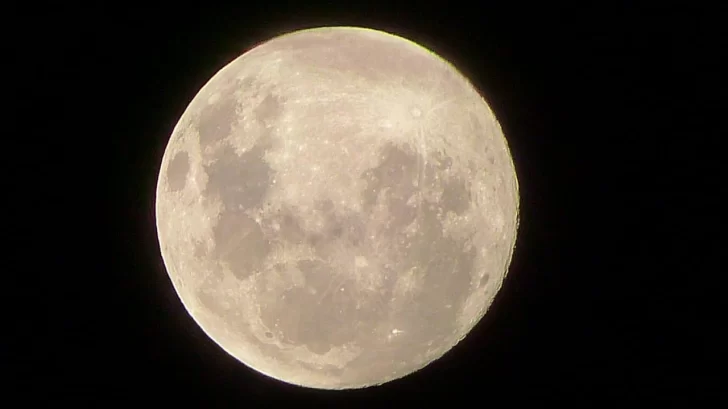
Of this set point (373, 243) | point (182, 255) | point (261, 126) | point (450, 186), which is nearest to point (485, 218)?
point (450, 186)

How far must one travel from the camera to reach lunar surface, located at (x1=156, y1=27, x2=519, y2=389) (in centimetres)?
462

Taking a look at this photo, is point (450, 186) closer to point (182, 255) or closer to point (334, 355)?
point (334, 355)

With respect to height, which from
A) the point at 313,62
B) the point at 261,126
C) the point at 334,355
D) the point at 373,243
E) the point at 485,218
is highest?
the point at 313,62

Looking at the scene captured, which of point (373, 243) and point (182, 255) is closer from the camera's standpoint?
point (373, 243)

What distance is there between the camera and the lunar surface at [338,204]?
4617 millimetres

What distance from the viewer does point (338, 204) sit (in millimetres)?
4566

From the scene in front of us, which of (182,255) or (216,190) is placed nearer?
(216,190)

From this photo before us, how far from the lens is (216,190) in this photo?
15.9ft

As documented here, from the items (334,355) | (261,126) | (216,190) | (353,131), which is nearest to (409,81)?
(353,131)

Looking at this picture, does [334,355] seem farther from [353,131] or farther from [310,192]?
[353,131]

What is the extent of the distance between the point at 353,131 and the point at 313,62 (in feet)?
1.90

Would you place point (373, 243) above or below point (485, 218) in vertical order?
below

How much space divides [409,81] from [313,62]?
1.96ft

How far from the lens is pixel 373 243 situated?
4.62 metres
